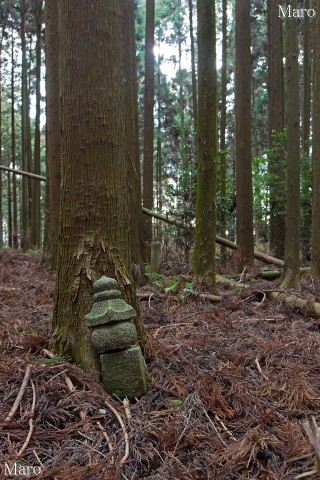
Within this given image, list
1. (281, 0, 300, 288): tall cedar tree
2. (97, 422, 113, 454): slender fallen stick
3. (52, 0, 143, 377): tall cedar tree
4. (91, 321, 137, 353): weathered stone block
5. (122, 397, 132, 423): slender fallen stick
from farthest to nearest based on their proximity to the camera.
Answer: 1. (281, 0, 300, 288): tall cedar tree
2. (52, 0, 143, 377): tall cedar tree
3. (91, 321, 137, 353): weathered stone block
4. (122, 397, 132, 423): slender fallen stick
5. (97, 422, 113, 454): slender fallen stick

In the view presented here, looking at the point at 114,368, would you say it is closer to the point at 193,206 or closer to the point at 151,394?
the point at 151,394

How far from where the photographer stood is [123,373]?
2.62 meters

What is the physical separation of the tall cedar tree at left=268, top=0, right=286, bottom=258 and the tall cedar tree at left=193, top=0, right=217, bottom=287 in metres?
5.12

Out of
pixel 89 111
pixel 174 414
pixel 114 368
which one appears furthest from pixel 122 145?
pixel 174 414

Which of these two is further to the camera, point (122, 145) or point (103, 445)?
point (122, 145)

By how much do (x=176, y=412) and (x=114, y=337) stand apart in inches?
22.4

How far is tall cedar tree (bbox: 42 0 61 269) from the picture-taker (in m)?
7.62

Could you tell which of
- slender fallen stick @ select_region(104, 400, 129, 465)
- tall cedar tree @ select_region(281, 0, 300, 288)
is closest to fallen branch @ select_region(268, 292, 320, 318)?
tall cedar tree @ select_region(281, 0, 300, 288)

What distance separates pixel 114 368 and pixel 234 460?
90cm

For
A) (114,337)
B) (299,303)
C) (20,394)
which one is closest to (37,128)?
(299,303)

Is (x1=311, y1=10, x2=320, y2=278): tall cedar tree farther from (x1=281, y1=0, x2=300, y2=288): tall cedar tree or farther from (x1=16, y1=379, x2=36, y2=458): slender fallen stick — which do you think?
(x1=16, y1=379, x2=36, y2=458): slender fallen stick

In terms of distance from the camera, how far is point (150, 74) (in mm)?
11164

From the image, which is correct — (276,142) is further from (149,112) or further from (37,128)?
(37,128)

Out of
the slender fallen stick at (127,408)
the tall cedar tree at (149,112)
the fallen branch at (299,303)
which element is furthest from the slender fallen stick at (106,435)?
the tall cedar tree at (149,112)
